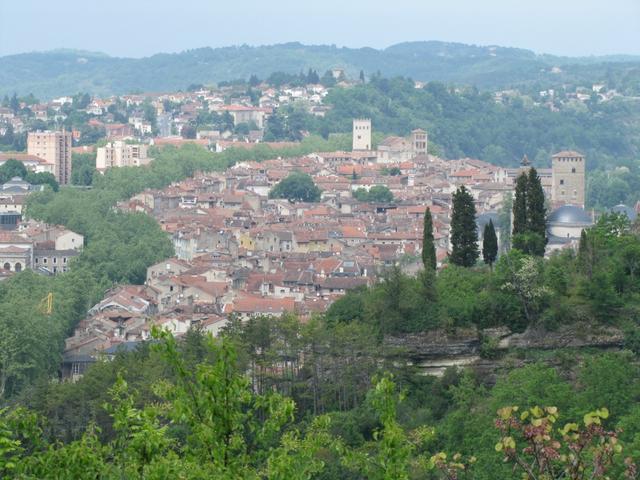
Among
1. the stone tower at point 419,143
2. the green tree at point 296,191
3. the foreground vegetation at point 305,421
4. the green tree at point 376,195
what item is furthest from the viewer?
the stone tower at point 419,143

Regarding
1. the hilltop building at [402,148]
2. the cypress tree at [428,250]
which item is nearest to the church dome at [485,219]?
the cypress tree at [428,250]

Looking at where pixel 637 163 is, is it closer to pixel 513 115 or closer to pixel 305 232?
pixel 513 115

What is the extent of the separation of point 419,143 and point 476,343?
58.9 metres

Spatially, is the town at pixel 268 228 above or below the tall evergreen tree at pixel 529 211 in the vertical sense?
below

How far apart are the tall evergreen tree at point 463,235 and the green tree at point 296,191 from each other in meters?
36.7

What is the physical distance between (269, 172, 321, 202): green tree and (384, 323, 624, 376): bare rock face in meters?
40.7

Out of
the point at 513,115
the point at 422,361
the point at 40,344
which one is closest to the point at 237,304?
the point at 40,344

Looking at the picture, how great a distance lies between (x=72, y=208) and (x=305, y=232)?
8.96 meters

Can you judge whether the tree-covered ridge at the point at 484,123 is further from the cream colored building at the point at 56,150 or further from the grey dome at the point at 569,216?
the grey dome at the point at 569,216

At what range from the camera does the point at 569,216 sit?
129 ft

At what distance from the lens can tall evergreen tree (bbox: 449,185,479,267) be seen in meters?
27.6

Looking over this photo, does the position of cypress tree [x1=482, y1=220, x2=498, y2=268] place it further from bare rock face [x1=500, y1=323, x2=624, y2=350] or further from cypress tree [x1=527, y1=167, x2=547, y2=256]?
bare rock face [x1=500, y1=323, x2=624, y2=350]

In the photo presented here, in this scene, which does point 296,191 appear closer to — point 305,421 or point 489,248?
point 489,248

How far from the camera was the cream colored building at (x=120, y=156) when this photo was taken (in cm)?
7688
